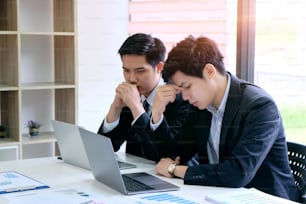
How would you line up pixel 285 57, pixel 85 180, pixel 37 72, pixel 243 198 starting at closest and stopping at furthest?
pixel 243 198 → pixel 85 180 → pixel 285 57 → pixel 37 72

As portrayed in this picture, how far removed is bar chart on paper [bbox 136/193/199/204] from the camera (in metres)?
1.67

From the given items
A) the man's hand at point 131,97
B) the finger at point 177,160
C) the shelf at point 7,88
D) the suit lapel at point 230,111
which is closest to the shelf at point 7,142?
the shelf at point 7,88

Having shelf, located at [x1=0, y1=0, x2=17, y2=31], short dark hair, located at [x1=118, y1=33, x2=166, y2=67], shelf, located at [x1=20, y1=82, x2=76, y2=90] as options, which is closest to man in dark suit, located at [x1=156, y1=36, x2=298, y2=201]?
short dark hair, located at [x1=118, y1=33, x2=166, y2=67]

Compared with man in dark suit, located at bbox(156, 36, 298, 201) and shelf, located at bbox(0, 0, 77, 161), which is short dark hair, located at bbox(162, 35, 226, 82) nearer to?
man in dark suit, located at bbox(156, 36, 298, 201)

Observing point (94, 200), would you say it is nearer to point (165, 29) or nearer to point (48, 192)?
point (48, 192)

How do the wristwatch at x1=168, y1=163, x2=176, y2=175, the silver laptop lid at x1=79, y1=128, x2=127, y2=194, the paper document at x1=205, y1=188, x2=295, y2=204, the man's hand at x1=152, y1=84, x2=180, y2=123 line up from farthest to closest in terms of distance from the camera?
the man's hand at x1=152, y1=84, x2=180, y2=123, the wristwatch at x1=168, y1=163, x2=176, y2=175, the silver laptop lid at x1=79, y1=128, x2=127, y2=194, the paper document at x1=205, y1=188, x2=295, y2=204

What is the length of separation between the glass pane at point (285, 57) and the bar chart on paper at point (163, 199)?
5.34 feet

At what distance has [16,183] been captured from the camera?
192 cm

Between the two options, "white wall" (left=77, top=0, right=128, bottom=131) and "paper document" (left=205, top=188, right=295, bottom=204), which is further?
"white wall" (left=77, top=0, right=128, bottom=131)

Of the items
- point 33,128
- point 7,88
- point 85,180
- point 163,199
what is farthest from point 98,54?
point 163,199

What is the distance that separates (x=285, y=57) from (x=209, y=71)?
1.36 metres

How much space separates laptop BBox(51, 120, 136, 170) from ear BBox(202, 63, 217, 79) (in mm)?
530

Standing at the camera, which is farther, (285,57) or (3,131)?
(3,131)

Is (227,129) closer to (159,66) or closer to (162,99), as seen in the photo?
(162,99)
